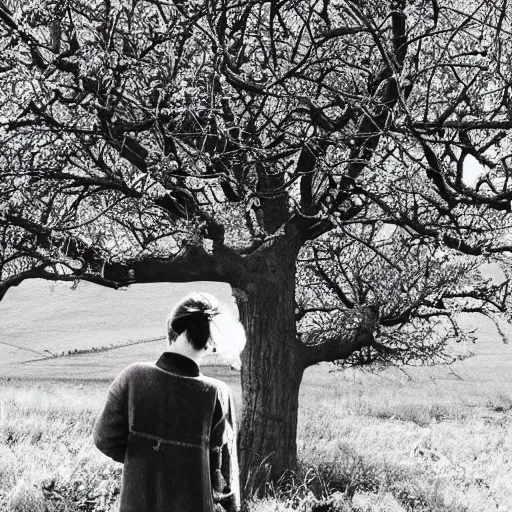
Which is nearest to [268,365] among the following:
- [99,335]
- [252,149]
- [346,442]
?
[252,149]

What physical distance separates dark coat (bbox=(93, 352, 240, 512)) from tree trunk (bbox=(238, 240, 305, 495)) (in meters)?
4.06

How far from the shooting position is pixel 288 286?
798 cm

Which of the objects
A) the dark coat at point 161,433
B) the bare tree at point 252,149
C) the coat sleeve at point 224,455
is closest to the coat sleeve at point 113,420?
the dark coat at point 161,433

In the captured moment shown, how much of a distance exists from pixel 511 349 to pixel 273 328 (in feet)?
110

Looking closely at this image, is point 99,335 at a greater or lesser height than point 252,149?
lesser

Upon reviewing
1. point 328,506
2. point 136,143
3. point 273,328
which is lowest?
point 328,506

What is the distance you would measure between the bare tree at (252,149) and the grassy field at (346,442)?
173cm

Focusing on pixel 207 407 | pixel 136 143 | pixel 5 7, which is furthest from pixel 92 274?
pixel 207 407

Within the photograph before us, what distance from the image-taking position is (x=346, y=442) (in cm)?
1226

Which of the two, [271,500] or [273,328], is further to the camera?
[273,328]

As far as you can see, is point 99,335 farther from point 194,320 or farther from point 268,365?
point 194,320

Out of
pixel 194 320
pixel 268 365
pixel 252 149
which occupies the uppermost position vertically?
pixel 252 149

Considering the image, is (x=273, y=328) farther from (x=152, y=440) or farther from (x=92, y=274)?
(x=152, y=440)

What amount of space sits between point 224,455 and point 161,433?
45 cm
